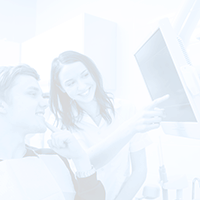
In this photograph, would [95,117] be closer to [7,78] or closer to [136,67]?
[7,78]

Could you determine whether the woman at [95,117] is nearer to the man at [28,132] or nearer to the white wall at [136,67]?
the man at [28,132]

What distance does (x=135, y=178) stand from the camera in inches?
51.0

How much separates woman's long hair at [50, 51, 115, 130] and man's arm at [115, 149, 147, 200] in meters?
0.25

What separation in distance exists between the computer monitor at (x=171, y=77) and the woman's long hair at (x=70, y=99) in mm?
347

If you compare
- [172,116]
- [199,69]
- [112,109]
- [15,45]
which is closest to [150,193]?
[172,116]

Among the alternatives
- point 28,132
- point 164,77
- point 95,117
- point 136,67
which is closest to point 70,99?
point 95,117

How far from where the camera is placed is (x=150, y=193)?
3.66 ft

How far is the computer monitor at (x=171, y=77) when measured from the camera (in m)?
0.79

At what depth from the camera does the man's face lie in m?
0.97

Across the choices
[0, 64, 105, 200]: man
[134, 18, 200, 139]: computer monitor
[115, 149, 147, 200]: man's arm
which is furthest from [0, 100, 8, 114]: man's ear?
[115, 149, 147, 200]: man's arm

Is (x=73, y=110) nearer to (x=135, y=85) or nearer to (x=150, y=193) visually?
(x=150, y=193)

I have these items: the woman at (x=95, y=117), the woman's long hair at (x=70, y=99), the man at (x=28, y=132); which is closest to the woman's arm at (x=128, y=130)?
the woman at (x=95, y=117)

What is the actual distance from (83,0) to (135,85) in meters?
1.32

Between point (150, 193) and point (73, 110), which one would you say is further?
point (73, 110)
